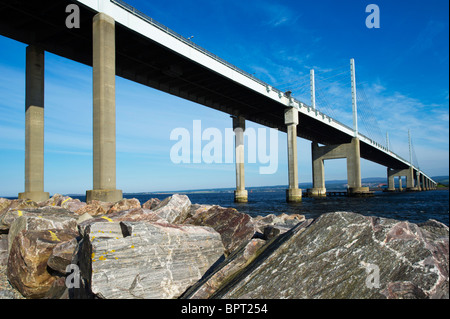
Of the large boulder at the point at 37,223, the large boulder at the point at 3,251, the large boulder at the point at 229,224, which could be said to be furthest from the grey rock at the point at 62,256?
the large boulder at the point at 229,224

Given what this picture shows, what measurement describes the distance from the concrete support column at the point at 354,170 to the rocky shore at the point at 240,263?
69204 millimetres

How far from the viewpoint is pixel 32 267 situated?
639 centimetres

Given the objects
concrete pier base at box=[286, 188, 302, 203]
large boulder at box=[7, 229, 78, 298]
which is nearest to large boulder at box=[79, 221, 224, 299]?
large boulder at box=[7, 229, 78, 298]

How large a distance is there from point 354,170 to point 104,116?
63.5m

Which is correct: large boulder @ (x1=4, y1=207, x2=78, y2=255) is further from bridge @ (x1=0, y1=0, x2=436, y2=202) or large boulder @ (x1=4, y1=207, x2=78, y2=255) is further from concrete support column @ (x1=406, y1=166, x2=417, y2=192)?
concrete support column @ (x1=406, y1=166, x2=417, y2=192)

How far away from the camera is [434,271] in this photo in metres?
3.55

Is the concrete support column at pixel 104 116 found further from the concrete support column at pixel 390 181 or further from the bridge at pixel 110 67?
the concrete support column at pixel 390 181

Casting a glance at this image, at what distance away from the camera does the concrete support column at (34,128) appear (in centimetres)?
2206

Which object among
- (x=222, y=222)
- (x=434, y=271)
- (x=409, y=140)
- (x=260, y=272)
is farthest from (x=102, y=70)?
(x=409, y=140)

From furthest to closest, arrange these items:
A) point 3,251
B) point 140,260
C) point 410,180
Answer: point 410,180 → point 3,251 → point 140,260

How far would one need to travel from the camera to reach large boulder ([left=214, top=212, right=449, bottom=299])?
3.62 m

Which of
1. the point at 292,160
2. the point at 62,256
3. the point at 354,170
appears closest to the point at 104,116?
the point at 62,256

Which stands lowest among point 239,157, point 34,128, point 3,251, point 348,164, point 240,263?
point 3,251

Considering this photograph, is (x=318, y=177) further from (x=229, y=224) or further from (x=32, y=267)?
(x=32, y=267)
